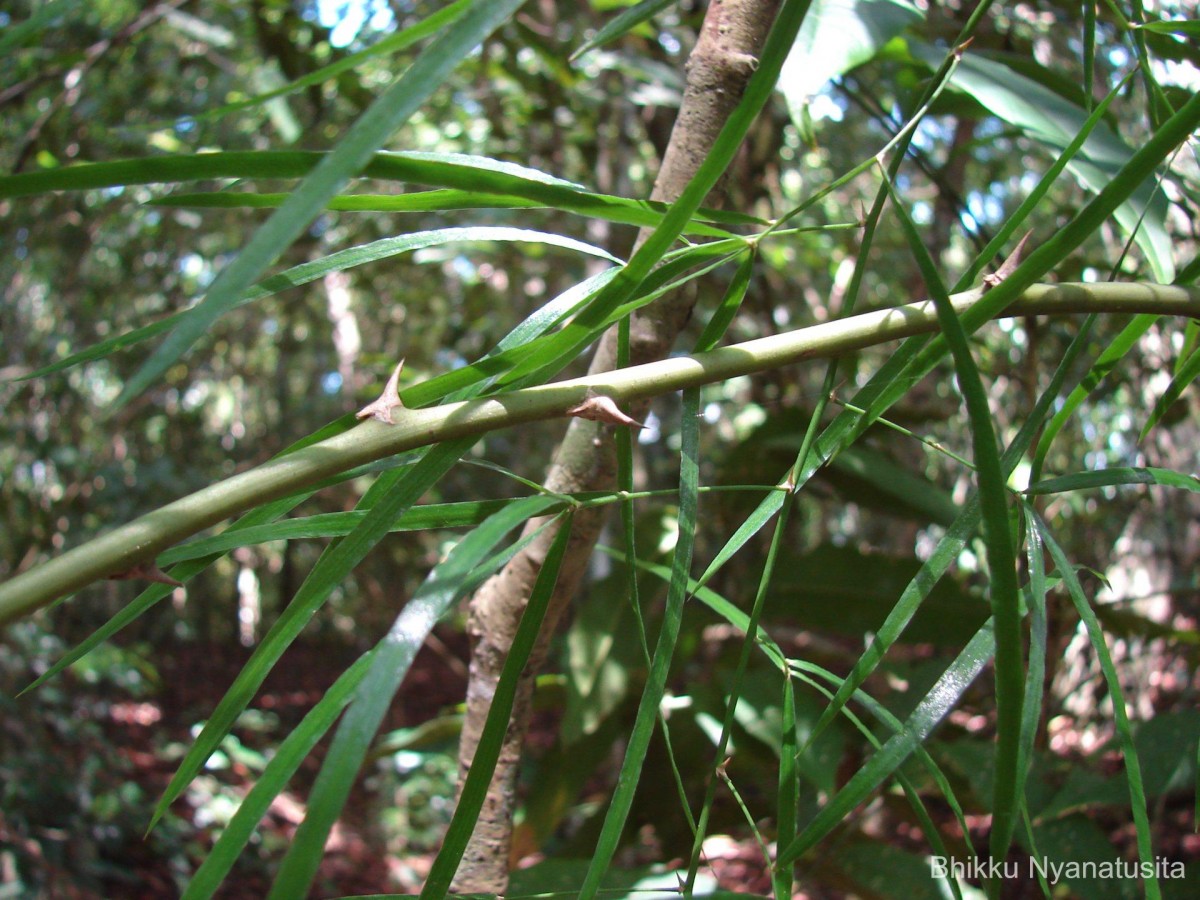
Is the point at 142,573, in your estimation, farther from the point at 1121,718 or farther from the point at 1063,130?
the point at 1063,130

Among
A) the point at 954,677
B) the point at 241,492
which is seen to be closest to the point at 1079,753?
the point at 954,677

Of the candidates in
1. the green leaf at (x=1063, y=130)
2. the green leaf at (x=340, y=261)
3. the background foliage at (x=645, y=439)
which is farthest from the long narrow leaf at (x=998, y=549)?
the green leaf at (x=1063, y=130)

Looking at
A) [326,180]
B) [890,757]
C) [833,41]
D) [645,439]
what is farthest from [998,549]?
[645,439]

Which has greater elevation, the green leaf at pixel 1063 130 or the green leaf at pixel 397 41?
the green leaf at pixel 1063 130

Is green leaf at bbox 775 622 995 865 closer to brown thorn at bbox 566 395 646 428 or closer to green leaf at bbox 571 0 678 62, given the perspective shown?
brown thorn at bbox 566 395 646 428

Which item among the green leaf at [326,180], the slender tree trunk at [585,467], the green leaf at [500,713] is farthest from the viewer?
the slender tree trunk at [585,467]

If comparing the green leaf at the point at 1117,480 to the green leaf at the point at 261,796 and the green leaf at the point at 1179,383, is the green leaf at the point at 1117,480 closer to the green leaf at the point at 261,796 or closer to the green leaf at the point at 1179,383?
the green leaf at the point at 1179,383

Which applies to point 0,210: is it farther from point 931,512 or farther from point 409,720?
point 931,512
